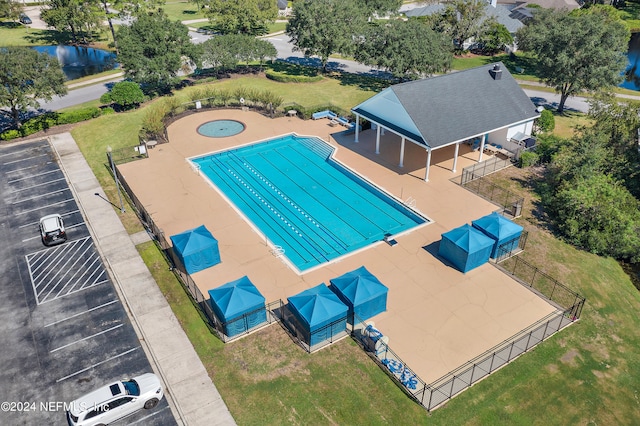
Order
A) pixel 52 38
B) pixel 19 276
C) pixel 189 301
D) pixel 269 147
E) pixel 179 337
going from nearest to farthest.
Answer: pixel 179 337 < pixel 189 301 < pixel 19 276 < pixel 269 147 < pixel 52 38

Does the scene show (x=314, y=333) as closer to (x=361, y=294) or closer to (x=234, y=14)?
(x=361, y=294)

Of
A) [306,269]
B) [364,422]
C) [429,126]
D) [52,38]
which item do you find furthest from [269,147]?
[52,38]

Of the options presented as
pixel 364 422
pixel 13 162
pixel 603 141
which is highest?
pixel 603 141

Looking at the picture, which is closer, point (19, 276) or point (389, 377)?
point (389, 377)

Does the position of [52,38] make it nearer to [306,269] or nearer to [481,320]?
[306,269]

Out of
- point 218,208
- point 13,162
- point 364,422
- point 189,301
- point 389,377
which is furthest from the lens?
point 13,162

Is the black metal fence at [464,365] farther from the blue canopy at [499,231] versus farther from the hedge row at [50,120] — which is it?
the hedge row at [50,120]

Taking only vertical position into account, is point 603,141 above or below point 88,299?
above
